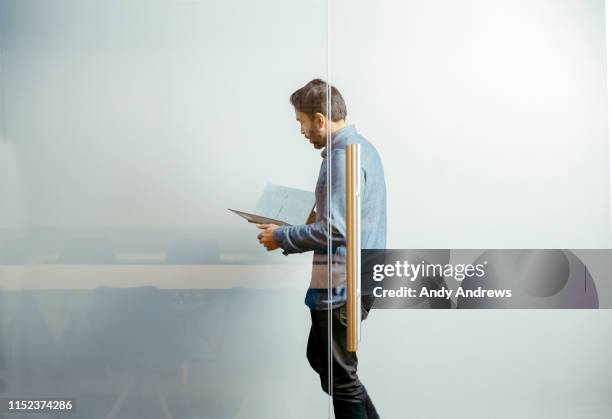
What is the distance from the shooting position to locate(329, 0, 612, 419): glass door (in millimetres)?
1755

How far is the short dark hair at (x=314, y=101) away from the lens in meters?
1.76

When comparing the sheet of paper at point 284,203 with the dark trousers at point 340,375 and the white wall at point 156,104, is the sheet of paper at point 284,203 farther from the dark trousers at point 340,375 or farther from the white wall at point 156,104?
the dark trousers at point 340,375

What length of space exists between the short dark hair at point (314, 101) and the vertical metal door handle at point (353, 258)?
0.19 meters

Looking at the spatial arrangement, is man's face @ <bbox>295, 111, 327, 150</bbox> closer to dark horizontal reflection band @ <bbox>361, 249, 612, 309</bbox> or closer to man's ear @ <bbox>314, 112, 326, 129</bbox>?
man's ear @ <bbox>314, 112, 326, 129</bbox>

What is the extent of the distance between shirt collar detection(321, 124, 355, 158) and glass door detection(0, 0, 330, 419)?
0.08m

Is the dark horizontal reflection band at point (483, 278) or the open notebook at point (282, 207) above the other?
the open notebook at point (282, 207)

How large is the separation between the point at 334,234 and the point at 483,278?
1.80 ft

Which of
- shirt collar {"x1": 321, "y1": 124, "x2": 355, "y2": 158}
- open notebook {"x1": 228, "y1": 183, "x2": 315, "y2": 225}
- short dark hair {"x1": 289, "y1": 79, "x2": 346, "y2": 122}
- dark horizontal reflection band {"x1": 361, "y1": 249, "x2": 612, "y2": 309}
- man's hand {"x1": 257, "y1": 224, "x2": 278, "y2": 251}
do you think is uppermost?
short dark hair {"x1": 289, "y1": 79, "x2": 346, "y2": 122}

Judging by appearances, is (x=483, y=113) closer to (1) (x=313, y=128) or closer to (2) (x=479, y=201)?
(2) (x=479, y=201)

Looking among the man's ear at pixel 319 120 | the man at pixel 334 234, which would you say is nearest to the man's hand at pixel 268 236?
the man at pixel 334 234

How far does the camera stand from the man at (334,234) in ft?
5.71

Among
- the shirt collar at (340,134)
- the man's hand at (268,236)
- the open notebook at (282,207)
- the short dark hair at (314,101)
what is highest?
the short dark hair at (314,101)

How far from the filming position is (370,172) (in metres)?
1.76

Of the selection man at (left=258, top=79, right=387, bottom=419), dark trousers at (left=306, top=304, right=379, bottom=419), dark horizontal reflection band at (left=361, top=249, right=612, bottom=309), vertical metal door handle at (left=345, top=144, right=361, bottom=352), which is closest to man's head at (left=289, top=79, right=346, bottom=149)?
man at (left=258, top=79, right=387, bottom=419)
